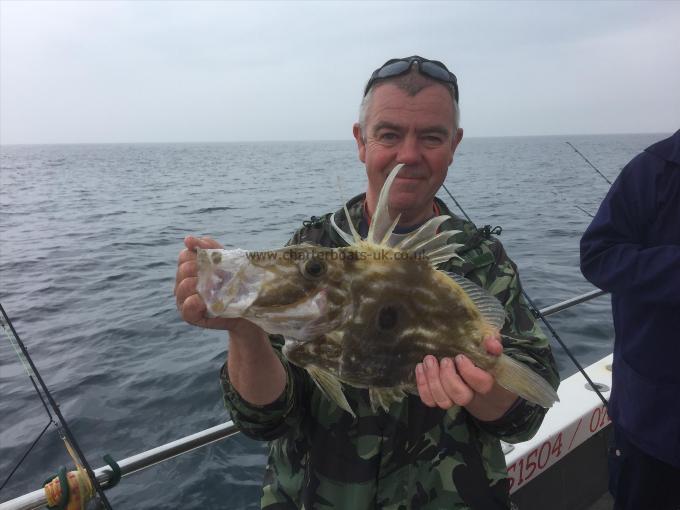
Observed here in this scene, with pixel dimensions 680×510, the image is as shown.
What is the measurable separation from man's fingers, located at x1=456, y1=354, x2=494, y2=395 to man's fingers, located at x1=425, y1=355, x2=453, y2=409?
0.09m

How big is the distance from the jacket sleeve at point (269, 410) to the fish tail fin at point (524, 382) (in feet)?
3.45

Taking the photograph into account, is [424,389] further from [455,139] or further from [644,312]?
[644,312]

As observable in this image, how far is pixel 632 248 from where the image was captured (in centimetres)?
326

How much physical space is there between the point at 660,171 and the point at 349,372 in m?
2.72

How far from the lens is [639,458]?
11.3 ft

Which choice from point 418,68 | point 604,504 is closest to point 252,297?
point 418,68

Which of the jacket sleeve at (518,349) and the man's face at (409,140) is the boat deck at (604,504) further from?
the man's face at (409,140)

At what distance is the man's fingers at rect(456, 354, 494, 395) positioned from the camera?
1.87 meters

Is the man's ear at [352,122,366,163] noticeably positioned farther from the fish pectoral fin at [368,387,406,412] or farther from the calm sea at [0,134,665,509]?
the fish pectoral fin at [368,387,406,412]

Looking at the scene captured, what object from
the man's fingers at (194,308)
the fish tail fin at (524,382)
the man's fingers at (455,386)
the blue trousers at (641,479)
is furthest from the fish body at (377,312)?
the blue trousers at (641,479)

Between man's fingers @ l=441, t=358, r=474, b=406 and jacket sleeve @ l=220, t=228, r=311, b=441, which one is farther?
jacket sleeve @ l=220, t=228, r=311, b=441

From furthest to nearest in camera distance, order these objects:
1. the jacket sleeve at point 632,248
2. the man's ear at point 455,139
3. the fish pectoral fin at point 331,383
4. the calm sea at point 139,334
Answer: the calm sea at point 139,334 < the jacket sleeve at point 632,248 < the man's ear at point 455,139 < the fish pectoral fin at point 331,383

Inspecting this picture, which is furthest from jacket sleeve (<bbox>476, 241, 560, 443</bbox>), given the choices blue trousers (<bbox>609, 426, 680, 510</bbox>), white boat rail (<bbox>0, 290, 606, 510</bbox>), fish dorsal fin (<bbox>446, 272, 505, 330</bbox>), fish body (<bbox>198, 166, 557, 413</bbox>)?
white boat rail (<bbox>0, 290, 606, 510</bbox>)

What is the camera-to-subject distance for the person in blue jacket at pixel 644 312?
3.14 metres
